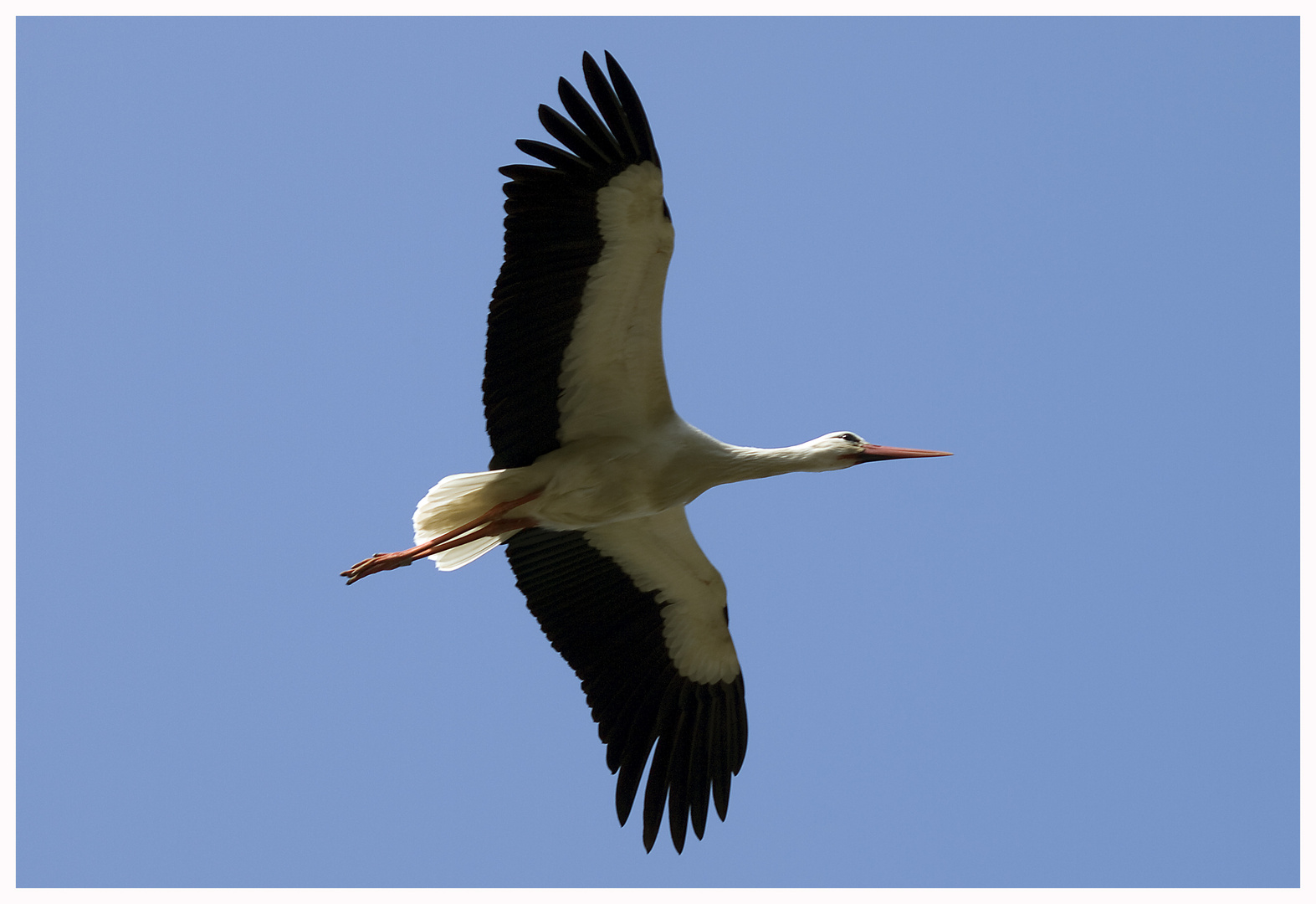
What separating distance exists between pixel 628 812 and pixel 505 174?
319 centimetres

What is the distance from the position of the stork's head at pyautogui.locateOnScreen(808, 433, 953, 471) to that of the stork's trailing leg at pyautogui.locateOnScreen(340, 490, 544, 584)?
136cm

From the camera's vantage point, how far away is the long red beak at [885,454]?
261 inches

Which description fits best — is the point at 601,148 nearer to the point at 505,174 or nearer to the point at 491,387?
the point at 505,174

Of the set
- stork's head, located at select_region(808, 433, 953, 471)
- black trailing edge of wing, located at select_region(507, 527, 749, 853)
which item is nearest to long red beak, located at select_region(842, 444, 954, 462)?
stork's head, located at select_region(808, 433, 953, 471)

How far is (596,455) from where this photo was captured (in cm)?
634

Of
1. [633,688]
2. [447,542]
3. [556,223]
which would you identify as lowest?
[633,688]

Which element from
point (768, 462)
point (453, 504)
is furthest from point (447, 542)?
point (768, 462)

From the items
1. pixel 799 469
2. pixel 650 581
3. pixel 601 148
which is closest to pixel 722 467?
pixel 799 469

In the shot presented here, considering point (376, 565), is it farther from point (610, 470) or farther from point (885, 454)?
point (885, 454)

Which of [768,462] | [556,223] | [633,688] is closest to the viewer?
[556,223]

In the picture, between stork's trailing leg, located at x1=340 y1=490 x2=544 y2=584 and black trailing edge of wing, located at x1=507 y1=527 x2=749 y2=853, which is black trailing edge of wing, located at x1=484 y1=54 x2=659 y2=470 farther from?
black trailing edge of wing, located at x1=507 y1=527 x2=749 y2=853

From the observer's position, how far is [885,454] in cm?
668

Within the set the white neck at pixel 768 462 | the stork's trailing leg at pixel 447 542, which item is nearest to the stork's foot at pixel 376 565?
the stork's trailing leg at pixel 447 542

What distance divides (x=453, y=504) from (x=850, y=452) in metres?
1.90
